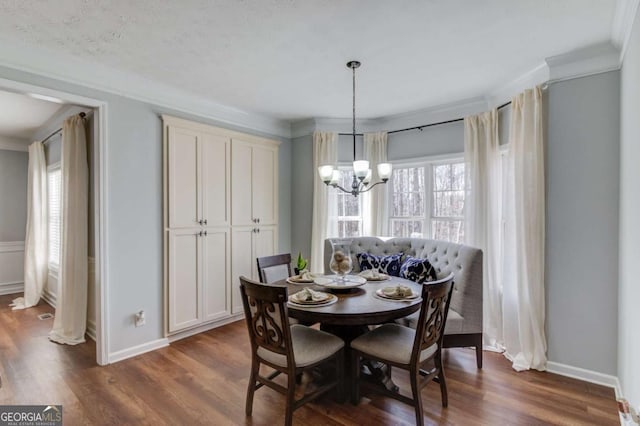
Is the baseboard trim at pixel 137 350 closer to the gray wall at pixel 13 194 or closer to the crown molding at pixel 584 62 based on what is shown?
the gray wall at pixel 13 194

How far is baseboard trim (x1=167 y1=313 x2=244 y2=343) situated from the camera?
3520 mm

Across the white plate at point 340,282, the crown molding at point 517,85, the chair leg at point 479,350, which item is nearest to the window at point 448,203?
the crown molding at point 517,85

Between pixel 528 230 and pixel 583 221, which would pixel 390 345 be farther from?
pixel 583 221

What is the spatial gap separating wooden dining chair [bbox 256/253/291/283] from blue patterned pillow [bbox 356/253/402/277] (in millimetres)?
970

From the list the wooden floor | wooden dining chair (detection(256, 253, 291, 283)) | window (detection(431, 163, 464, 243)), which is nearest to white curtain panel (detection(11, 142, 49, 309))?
the wooden floor

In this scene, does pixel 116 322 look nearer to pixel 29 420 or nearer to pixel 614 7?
pixel 29 420

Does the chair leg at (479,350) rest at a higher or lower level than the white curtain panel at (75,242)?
lower

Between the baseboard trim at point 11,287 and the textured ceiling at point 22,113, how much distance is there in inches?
97.6

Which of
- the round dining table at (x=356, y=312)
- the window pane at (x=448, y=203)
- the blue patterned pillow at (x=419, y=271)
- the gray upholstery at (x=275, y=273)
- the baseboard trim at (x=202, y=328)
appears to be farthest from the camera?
the window pane at (x=448, y=203)

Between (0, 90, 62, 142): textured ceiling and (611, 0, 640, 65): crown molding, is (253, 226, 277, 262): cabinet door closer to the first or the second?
(0, 90, 62, 142): textured ceiling

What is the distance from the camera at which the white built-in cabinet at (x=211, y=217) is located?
11.3ft

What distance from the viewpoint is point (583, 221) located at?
103 inches

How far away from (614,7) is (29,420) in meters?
4.72

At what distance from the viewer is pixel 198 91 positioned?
3.46 meters
